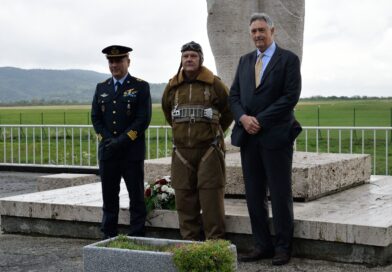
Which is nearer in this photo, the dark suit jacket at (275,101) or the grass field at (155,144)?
the dark suit jacket at (275,101)

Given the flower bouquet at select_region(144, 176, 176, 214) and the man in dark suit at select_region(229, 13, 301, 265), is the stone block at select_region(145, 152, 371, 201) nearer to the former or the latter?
the flower bouquet at select_region(144, 176, 176, 214)

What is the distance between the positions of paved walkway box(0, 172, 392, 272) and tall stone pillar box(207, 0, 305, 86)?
7.92ft

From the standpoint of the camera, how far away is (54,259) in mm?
6121

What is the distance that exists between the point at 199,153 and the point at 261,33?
103cm

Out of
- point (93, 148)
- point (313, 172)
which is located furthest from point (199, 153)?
point (93, 148)

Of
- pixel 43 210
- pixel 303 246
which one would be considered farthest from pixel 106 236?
pixel 303 246

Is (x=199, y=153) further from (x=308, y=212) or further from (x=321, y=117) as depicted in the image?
(x=321, y=117)

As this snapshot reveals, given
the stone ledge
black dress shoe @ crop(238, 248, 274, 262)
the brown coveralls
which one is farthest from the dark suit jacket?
black dress shoe @ crop(238, 248, 274, 262)

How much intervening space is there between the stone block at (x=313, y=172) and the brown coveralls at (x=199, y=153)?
0.99 meters

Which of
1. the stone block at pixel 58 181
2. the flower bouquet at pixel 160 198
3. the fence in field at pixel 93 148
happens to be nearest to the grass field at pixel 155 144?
the fence in field at pixel 93 148

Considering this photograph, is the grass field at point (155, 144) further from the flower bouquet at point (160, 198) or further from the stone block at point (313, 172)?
the flower bouquet at point (160, 198)

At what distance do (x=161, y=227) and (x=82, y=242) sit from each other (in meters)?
Result: 0.78

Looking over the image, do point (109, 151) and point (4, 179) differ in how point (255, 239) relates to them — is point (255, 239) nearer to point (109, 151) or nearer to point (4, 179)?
point (109, 151)

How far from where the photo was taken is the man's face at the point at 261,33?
5590 mm
